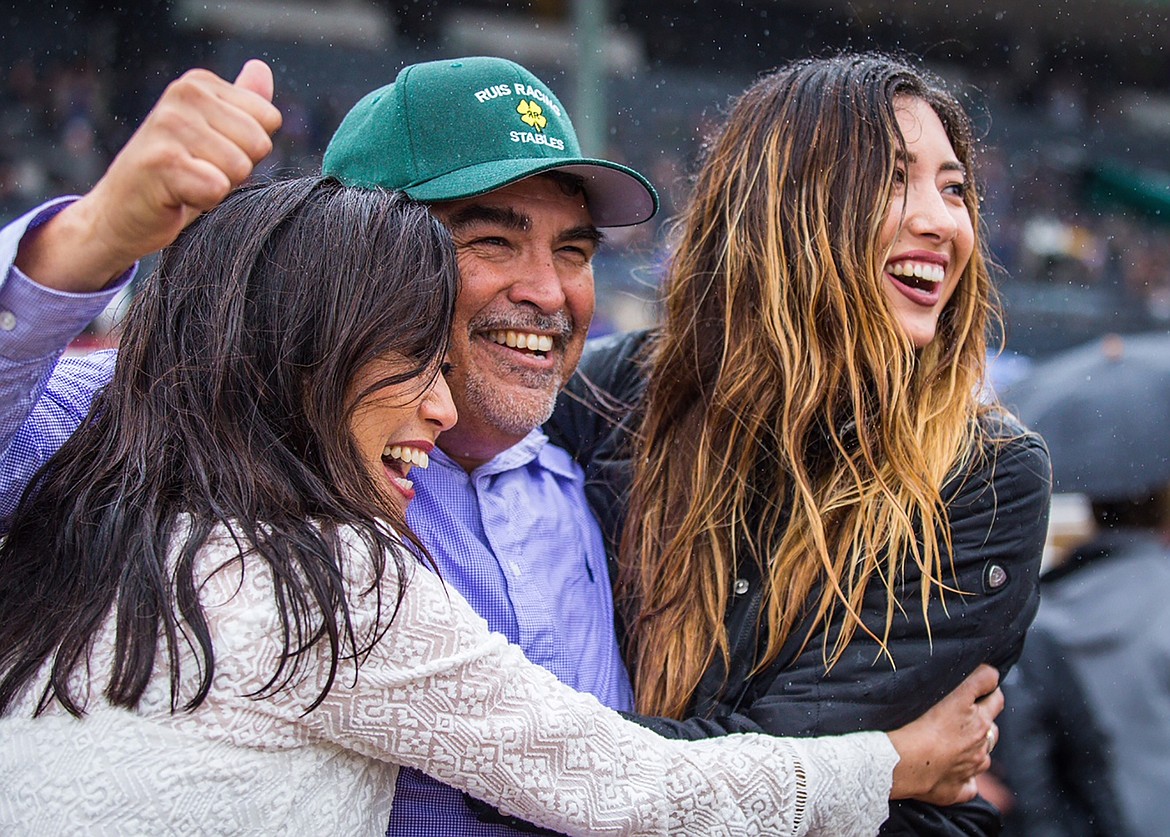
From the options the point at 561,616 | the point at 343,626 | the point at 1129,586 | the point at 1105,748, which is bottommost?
the point at 1105,748

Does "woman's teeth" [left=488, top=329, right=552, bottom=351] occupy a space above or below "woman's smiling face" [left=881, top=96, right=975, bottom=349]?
below

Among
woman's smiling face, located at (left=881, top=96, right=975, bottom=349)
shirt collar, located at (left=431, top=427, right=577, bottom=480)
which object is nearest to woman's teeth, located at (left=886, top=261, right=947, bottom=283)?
woman's smiling face, located at (left=881, top=96, right=975, bottom=349)

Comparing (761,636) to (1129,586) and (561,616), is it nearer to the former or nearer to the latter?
(561,616)

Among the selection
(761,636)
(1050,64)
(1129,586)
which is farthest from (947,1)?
(761,636)

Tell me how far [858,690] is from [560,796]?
1.90 ft

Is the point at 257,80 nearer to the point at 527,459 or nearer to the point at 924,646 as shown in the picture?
the point at 527,459

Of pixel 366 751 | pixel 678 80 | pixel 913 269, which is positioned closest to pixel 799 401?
pixel 913 269

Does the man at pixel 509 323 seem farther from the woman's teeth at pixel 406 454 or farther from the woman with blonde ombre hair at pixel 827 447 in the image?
the woman's teeth at pixel 406 454

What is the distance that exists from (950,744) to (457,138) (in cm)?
132

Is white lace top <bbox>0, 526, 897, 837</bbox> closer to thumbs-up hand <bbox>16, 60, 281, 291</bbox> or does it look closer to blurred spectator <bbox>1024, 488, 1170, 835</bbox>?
thumbs-up hand <bbox>16, 60, 281, 291</bbox>

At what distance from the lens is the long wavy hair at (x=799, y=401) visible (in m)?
2.01

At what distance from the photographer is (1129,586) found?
3207 millimetres

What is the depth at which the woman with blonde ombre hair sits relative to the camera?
195 centimetres

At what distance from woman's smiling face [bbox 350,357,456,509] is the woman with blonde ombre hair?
22.5 inches
